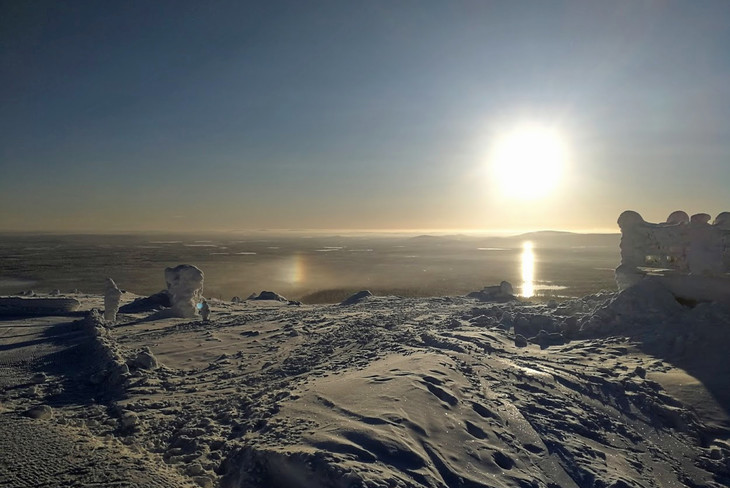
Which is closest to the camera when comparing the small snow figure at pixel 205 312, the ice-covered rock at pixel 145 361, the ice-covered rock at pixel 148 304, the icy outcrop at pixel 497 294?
the ice-covered rock at pixel 145 361

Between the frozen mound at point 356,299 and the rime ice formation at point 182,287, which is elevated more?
the rime ice formation at point 182,287

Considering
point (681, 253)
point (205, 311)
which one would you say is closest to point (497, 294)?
point (681, 253)

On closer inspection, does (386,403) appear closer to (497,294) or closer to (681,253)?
(681,253)

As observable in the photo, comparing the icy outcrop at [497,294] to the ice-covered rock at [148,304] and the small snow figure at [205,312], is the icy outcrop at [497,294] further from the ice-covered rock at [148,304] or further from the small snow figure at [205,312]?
the ice-covered rock at [148,304]

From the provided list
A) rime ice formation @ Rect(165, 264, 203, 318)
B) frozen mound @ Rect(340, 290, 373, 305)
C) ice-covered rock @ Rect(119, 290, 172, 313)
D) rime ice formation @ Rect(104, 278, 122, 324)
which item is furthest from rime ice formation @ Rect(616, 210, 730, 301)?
ice-covered rock @ Rect(119, 290, 172, 313)

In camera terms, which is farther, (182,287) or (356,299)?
(356,299)

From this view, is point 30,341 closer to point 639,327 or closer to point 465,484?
point 465,484

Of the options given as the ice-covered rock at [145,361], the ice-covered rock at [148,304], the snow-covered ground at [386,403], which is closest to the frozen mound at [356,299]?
the snow-covered ground at [386,403]
